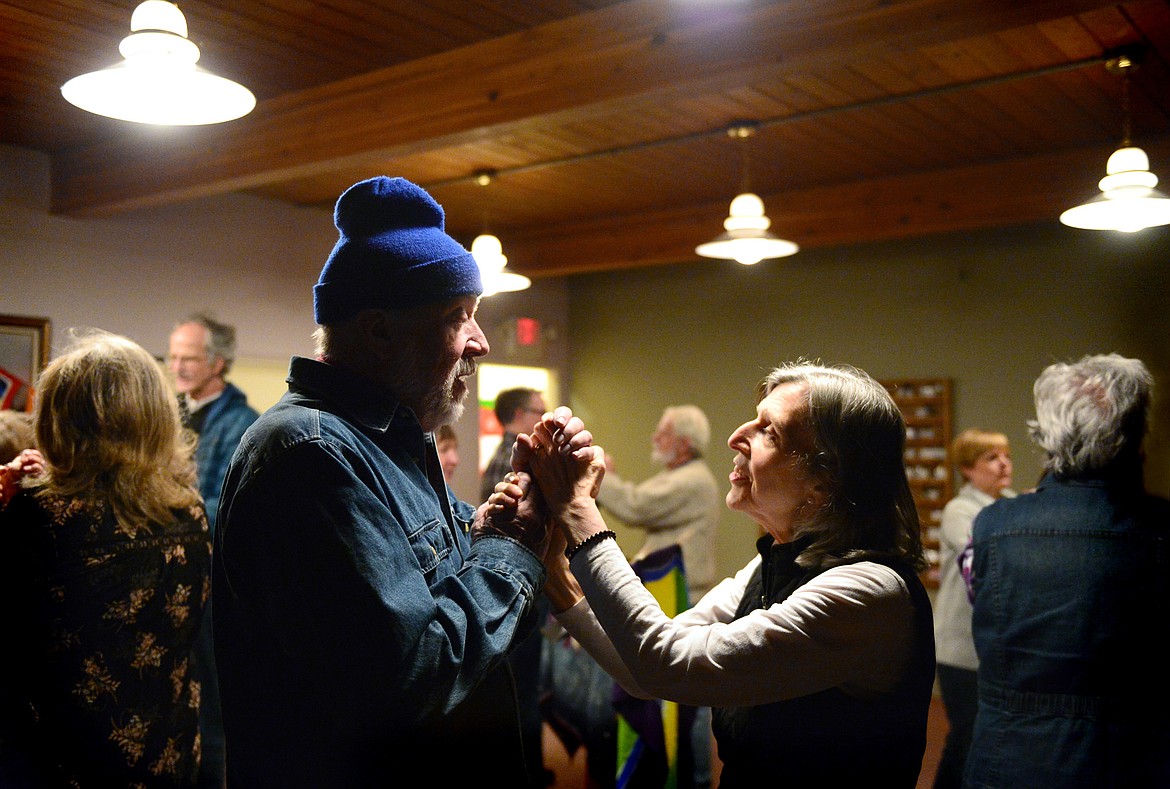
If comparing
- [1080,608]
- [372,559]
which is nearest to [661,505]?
[1080,608]

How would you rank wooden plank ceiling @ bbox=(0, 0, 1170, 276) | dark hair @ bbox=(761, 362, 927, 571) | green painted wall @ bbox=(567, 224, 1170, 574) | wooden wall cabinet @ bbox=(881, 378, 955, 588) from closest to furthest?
dark hair @ bbox=(761, 362, 927, 571), wooden plank ceiling @ bbox=(0, 0, 1170, 276), green painted wall @ bbox=(567, 224, 1170, 574), wooden wall cabinet @ bbox=(881, 378, 955, 588)

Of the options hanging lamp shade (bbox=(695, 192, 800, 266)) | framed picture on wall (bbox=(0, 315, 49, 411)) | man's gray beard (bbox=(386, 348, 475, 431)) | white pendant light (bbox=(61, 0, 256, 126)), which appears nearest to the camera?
man's gray beard (bbox=(386, 348, 475, 431))

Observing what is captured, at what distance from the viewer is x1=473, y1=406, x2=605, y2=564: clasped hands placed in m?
1.56

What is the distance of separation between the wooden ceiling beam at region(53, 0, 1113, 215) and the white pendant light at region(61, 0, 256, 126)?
1.18 meters

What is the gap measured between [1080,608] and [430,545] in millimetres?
1576

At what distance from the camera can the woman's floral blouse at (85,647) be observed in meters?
2.08

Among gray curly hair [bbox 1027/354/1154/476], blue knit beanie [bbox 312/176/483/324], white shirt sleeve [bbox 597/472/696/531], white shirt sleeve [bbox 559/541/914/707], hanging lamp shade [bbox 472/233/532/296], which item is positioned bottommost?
white shirt sleeve [bbox 597/472/696/531]

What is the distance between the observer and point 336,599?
1229mm

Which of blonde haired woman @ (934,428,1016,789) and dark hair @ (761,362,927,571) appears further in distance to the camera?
blonde haired woman @ (934,428,1016,789)

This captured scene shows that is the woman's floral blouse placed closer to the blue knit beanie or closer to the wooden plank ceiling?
the blue knit beanie

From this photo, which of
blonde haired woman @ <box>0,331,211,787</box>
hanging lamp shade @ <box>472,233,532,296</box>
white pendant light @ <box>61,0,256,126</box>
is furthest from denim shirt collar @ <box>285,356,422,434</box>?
hanging lamp shade @ <box>472,233,532,296</box>

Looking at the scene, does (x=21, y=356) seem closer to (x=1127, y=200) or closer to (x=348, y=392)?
(x=348, y=392)

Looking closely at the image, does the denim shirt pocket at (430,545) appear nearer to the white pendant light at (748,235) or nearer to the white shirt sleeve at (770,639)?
the white shirt sleeve at (770,639)

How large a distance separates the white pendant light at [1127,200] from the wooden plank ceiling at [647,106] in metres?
0.54
